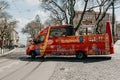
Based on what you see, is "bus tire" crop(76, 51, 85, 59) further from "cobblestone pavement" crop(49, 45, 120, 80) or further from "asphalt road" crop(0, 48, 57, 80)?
"cobblestone pavement" crop(49, 45, 120, 80)

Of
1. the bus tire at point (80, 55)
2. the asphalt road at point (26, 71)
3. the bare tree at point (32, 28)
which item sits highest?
the bare tree at point (32, 28)

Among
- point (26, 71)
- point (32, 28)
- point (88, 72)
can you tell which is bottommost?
point (26, 71)

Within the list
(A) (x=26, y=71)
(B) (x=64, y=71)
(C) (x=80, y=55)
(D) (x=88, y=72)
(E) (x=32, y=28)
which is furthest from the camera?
(E) (x=32, y=28)

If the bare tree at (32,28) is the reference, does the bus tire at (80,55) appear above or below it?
below

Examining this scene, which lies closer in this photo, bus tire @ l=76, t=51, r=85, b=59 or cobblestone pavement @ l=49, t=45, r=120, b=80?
cobblestone pavement @ l=49, t=45, r=120, b=80

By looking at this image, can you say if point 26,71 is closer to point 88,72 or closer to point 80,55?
point 88,72

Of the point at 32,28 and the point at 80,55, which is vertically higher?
the point at 32,28

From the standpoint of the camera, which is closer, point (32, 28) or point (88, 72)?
point (88, 72)

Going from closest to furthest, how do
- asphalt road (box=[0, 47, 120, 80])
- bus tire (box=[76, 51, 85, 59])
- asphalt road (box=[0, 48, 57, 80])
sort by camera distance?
asphalt road (box=[0, 47, 120, 80]) → asphalt road (box=[0, 48, 57, 80]) → bus tire (box=[76, 51, 85, 59])

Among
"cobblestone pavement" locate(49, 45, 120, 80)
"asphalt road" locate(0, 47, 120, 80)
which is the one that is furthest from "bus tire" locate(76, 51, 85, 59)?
"cobblestone pavement" locate(49, 45, 120, 80)

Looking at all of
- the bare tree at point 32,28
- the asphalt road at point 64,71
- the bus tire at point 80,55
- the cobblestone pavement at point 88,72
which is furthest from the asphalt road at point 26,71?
the bare tree at point 32,28

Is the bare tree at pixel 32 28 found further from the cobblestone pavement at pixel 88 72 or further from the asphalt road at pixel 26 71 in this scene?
the cobblestone pavement at pixel 88 72

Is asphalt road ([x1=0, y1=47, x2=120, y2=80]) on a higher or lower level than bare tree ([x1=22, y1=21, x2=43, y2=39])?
lower

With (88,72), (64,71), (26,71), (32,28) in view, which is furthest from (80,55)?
(32,28)
